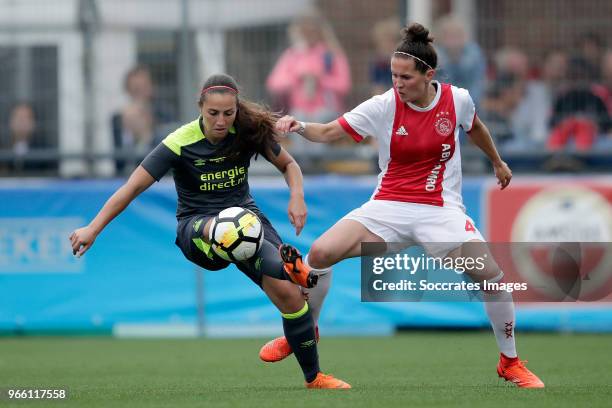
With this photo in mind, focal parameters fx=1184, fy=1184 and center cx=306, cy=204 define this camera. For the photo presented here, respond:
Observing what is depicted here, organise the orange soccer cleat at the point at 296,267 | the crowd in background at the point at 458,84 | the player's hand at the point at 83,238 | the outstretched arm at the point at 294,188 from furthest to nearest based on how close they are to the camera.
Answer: the crowd in background at the point at 458,84, the outstretched arm at the point at 294,188, the player's hand at the point at 83,238, the orange soccer cleat at the point at 296,267

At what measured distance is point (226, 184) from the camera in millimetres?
7574

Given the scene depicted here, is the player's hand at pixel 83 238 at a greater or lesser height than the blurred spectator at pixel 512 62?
lesser

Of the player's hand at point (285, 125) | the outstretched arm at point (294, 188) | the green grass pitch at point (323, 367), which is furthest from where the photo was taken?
the outstretched arm at point (294, 188)

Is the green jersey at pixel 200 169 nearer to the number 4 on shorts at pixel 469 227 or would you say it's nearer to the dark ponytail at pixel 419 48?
the dark ponytail at pixel 419 48

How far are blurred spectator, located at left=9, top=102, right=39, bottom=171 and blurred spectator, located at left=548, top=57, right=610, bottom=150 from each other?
562 centimetres

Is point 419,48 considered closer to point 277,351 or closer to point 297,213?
point 297,213

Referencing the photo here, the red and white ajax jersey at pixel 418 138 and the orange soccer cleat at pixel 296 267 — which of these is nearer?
the orange soccer cleat at pixel 296 267

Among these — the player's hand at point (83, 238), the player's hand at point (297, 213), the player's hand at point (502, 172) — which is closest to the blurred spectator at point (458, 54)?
the player's hand at point (502, 172)

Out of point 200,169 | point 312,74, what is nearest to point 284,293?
point 200,169

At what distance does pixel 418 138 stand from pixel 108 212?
2.03 meters

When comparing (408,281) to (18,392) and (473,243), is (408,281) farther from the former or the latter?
(18,392)

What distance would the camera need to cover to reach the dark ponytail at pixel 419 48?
7.43 meters

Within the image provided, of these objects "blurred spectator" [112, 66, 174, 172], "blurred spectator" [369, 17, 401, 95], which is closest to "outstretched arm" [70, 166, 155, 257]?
"blurred spectator" [112, 66, 174, 172]

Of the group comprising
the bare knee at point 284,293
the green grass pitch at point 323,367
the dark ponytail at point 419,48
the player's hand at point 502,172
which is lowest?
the green grass pitch at point 323,367
